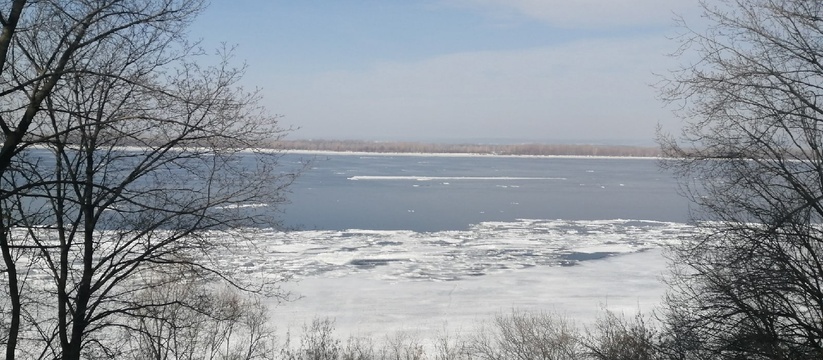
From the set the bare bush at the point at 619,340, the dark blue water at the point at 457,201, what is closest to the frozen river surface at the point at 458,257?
the dark blue water at the point at 457,201

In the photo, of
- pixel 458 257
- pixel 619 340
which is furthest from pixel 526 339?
pixel 458 257

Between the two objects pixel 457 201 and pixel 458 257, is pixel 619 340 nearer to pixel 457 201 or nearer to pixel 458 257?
pixel 458 257

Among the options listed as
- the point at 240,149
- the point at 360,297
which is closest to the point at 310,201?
the point at 360,297

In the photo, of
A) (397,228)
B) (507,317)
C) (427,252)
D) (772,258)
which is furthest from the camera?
(397,228)

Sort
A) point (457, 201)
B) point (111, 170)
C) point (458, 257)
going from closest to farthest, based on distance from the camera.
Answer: point (111, 170), point (458, 257), point (457, 201)

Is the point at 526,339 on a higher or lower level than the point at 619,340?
lower

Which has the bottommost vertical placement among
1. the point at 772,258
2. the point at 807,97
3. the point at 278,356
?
the point at 278,356

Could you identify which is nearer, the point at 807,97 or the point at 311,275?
the point at 807,97

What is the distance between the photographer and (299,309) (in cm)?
1470

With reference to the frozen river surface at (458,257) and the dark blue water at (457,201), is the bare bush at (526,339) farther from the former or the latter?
the dark blue water at (457,201)

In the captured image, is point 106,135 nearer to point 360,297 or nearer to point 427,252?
point 360,297

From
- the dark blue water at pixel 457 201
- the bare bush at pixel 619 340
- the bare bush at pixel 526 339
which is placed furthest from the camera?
the dark blue water at pixel 457 201

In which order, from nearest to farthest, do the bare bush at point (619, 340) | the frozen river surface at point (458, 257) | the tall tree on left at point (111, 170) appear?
the tall tree on left at point (111, 170) → the bare bush at point (619, 340) → the frozen river surface at point (458, 257)

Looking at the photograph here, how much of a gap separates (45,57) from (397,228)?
19453 mm
